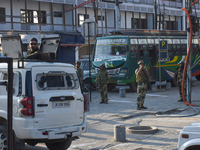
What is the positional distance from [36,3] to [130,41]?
19739 mm

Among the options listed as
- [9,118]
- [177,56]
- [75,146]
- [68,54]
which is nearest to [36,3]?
[68,54]

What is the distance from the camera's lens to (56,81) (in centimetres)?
718

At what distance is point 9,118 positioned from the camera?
3445 mm

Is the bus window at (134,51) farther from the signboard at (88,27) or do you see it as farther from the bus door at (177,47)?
the signboard at (88,27)

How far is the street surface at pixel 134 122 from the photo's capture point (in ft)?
26.6

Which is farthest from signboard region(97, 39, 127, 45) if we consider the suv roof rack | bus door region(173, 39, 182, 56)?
the suv roof rack

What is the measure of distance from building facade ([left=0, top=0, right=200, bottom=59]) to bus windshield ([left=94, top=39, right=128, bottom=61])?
7663 mm

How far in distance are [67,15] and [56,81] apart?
34972 millimetres

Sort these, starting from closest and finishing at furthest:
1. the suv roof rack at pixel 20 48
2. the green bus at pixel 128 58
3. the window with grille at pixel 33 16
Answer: the suv roof rack at pixel 20 48
the green bus at pixel 128 58
the window with grille at pixel 33 16

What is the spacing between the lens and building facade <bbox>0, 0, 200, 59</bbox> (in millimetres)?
35656

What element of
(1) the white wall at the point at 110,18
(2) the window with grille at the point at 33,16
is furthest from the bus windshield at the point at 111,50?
(1) the white wall at the point at 110,18

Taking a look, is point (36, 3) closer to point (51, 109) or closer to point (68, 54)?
point (68, 54)

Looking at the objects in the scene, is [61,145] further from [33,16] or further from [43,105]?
[33,16]

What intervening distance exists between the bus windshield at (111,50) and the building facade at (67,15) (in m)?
7.66
